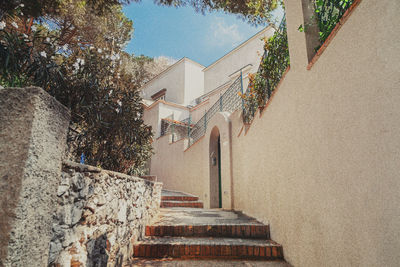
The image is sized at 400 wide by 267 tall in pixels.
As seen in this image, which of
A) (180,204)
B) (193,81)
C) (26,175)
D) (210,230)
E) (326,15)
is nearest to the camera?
(26,175)

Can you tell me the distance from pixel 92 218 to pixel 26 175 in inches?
37.9

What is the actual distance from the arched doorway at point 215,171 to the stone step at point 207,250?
399 centimetres

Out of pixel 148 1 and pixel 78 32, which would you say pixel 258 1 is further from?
pixel 78 32

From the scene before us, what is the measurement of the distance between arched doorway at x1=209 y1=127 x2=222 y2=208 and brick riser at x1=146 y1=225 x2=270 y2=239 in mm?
3410

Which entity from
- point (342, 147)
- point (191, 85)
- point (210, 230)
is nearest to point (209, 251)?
point (210, 230)

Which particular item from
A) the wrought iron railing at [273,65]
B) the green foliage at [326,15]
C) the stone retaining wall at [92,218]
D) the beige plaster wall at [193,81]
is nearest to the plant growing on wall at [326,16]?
the green foliage at [326,15]

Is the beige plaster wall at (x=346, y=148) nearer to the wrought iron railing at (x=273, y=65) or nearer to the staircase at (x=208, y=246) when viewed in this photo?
the staircase at (x=208, y=246)

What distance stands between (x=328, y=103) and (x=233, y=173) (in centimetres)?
468

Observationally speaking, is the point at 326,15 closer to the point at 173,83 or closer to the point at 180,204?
the point at 180,204

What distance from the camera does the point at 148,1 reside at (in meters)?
5.63

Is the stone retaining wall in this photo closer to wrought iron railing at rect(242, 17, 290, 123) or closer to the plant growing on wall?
the plant growing on wall

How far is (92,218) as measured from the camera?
79.0 inches

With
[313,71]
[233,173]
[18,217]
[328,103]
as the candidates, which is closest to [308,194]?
[328,103]

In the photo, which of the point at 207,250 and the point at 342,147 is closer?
the point at 342,147
